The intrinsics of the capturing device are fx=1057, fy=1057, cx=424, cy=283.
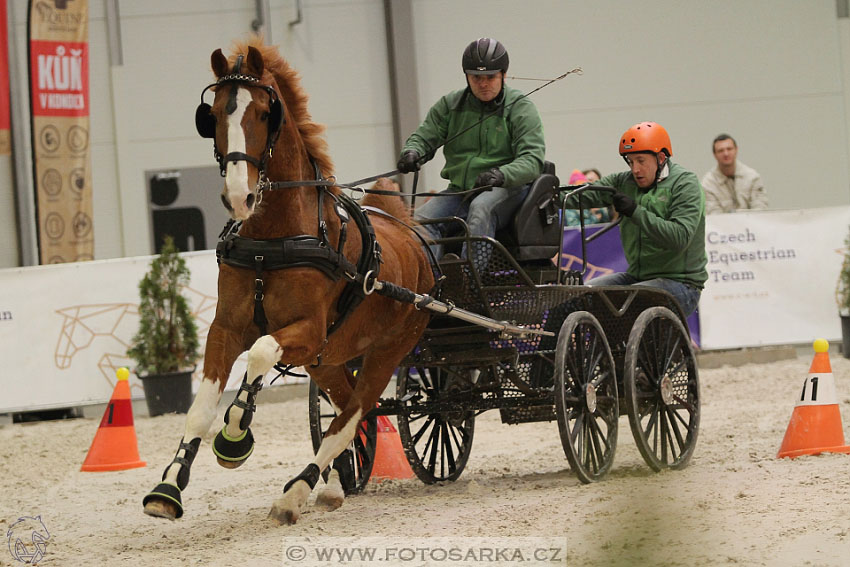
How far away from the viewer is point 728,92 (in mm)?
15062

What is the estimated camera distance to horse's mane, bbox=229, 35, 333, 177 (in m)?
4.43

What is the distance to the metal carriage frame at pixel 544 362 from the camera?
17.5ft

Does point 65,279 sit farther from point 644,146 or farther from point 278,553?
point 278,553

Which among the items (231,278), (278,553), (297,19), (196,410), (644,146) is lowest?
(278,553)

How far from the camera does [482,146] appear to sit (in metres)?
5.80

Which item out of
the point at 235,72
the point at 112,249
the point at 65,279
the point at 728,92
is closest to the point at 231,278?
the point at 235,72

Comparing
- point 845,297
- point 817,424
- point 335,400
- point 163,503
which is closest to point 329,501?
point 335,400

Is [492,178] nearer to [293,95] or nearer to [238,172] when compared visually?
[293,95]

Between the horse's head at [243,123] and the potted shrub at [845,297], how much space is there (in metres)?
8.35

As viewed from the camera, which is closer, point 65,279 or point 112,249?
point 65,279

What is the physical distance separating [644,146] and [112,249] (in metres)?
9.70

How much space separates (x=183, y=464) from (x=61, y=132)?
8.44 m

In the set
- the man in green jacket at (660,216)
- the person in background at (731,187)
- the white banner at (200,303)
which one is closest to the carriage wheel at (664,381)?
the man in green jacket at (660,216)

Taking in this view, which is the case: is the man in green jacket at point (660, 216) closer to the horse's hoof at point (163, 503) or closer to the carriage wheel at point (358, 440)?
the carriage wheel at point (358, 440)
